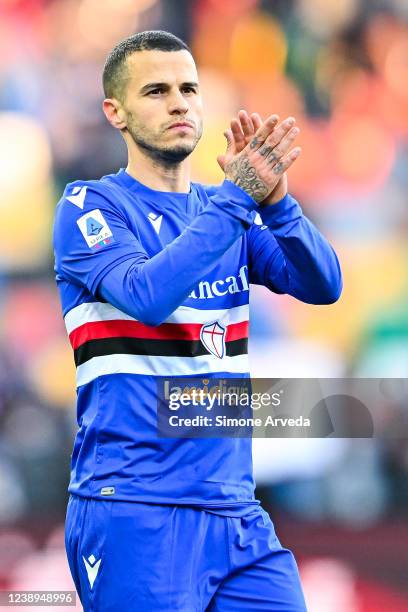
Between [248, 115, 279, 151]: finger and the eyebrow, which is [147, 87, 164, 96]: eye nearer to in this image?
the eyebrow

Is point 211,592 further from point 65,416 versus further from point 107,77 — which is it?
point 65,416

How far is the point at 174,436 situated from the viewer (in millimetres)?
2783

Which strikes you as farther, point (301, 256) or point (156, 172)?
point (156, 172)

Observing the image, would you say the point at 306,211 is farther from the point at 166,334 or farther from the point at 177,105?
the point at 166,334

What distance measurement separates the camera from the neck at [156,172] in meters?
3.09

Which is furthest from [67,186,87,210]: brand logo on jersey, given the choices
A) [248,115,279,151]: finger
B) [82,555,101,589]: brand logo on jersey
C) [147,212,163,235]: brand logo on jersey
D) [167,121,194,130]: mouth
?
[82,555,101,589]: brand logo on jersey

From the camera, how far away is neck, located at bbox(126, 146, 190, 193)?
3092 mm

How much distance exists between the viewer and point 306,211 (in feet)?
19.9

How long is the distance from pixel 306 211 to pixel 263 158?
3411mm

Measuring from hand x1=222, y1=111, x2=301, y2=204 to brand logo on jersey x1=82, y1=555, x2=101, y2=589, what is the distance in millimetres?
1033

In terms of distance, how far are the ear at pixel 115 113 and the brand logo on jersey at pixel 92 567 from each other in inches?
49.6
